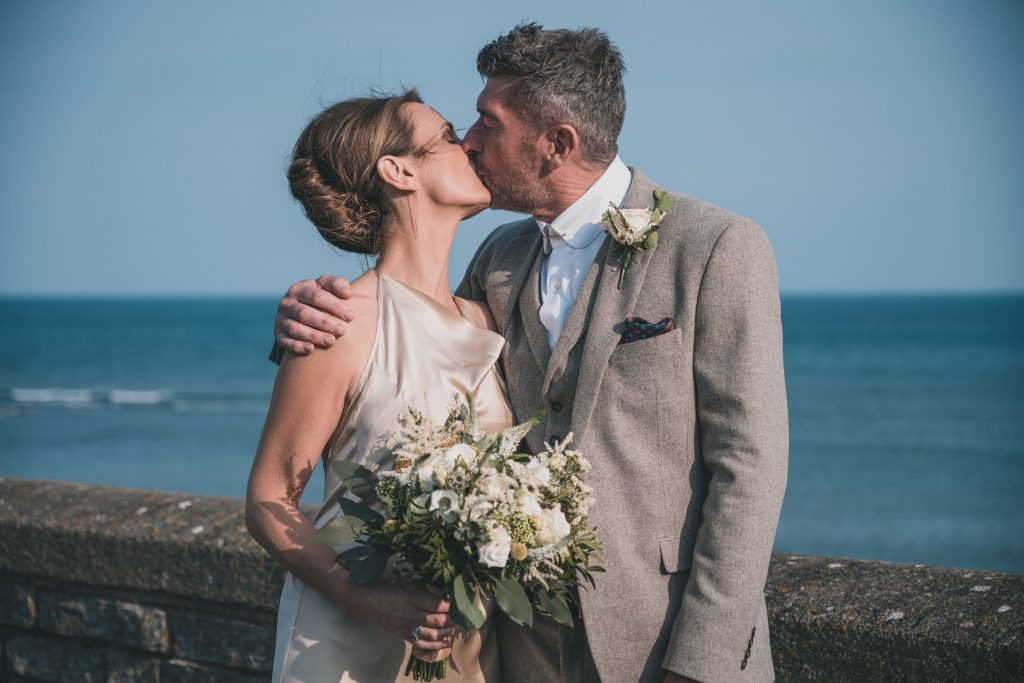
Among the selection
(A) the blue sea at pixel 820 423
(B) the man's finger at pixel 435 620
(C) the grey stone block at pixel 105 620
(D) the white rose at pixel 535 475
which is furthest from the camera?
(A) the blue sea at pixel 820 423

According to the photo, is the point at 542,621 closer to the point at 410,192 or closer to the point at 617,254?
the point at 617,254

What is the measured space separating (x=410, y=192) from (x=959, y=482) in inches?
990

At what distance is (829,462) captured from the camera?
27688 millimetres

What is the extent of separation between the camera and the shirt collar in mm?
3000

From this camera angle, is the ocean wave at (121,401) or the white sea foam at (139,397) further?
the white sea foam at (139,397)

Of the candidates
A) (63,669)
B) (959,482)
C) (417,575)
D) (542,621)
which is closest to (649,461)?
(542,621)

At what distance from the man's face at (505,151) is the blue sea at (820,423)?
50.5 ft

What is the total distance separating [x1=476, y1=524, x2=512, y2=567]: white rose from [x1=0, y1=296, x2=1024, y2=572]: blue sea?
16104mm

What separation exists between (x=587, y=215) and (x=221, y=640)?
2061 mm

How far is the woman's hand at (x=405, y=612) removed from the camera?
A: 247 cm

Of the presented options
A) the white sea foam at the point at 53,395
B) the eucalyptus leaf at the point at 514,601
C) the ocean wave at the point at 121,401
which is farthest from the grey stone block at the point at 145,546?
the white sea foam at the point at 53,395

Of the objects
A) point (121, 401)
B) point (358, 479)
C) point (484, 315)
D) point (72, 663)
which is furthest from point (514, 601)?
point (121, 401)

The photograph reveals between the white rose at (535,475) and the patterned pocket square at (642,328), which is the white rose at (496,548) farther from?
the patterned pocket square at (642,328)

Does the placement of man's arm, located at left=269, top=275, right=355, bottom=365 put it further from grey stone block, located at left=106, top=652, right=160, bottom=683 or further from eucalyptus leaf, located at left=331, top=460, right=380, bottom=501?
grey stone block, located at left=106, top=652, right=160, bottom=683
